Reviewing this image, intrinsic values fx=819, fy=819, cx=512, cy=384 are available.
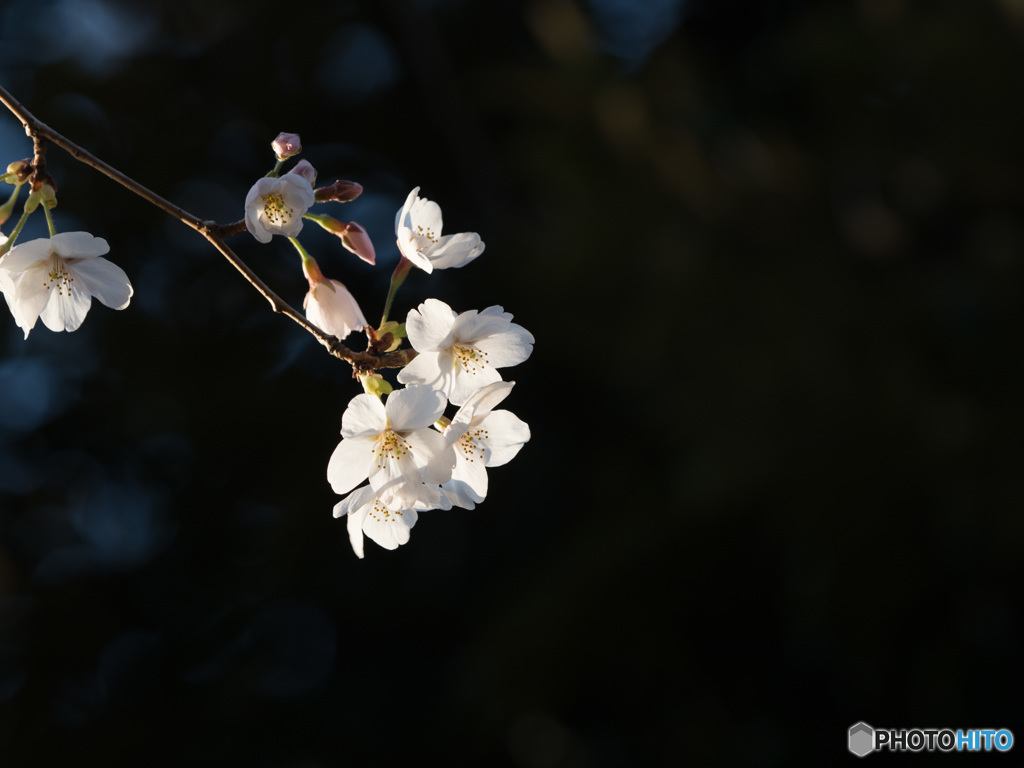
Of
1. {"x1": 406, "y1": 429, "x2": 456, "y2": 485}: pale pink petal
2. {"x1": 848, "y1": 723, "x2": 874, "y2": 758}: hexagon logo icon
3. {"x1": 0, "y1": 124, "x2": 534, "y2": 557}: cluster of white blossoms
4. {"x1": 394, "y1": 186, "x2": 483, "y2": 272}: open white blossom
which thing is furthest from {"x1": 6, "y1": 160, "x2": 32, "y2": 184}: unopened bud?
{"x1": 848, "y1": 723, "x2": 874, "y2": 758}: hexagon logo icon

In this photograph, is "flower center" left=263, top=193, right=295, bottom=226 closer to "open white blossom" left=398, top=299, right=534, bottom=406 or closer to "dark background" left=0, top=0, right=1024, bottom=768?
"open white blossom" left=398, top=299, right=534, bottom=406

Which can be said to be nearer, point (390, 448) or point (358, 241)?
point (390, 448)

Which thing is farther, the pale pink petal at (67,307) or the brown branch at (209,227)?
the pale pink petal at (67,307)

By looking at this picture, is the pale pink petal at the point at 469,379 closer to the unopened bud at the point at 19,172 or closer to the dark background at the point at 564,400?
the unopened bud at the point at 19,172

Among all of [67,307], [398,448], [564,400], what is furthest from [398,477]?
[564,400]

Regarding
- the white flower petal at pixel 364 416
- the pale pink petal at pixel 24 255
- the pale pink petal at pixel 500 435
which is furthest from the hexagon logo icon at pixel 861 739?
the pale pink petal at pixel 24 255

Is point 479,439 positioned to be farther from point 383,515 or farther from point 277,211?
point 277,211

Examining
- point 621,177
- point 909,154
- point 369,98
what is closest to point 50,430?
point 369,98
